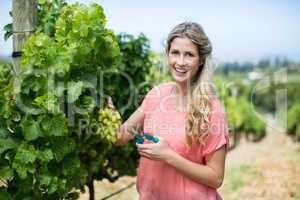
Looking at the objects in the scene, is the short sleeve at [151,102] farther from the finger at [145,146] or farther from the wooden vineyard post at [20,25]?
the wooden vineyard post at [20,25]

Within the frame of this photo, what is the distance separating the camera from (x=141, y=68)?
14.3ft

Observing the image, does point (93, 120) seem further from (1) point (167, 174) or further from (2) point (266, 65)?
(2) point (266, 65)

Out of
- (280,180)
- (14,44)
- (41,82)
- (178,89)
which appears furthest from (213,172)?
(280,180)

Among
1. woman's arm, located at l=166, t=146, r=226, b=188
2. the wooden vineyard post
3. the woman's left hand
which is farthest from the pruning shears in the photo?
the wooden vineyard post

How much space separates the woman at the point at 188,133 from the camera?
252 cm

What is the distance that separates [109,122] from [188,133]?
48cm

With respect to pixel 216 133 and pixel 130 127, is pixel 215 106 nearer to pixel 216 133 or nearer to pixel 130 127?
pixel 216 133

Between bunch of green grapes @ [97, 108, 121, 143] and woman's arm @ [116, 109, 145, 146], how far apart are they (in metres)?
0.19

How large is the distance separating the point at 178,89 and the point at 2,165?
117 centimetres

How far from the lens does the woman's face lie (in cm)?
255

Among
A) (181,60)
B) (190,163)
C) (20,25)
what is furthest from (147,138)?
Answer: (20,25)

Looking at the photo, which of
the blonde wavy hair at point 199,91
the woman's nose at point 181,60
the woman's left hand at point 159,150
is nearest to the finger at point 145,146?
the woman's left hand at point 159,150

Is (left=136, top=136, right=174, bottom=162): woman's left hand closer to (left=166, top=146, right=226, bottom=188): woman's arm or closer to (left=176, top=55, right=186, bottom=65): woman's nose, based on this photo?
(left=166, top=146, right=226, bottom=188): woman's arm

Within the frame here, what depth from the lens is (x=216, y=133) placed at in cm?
253
